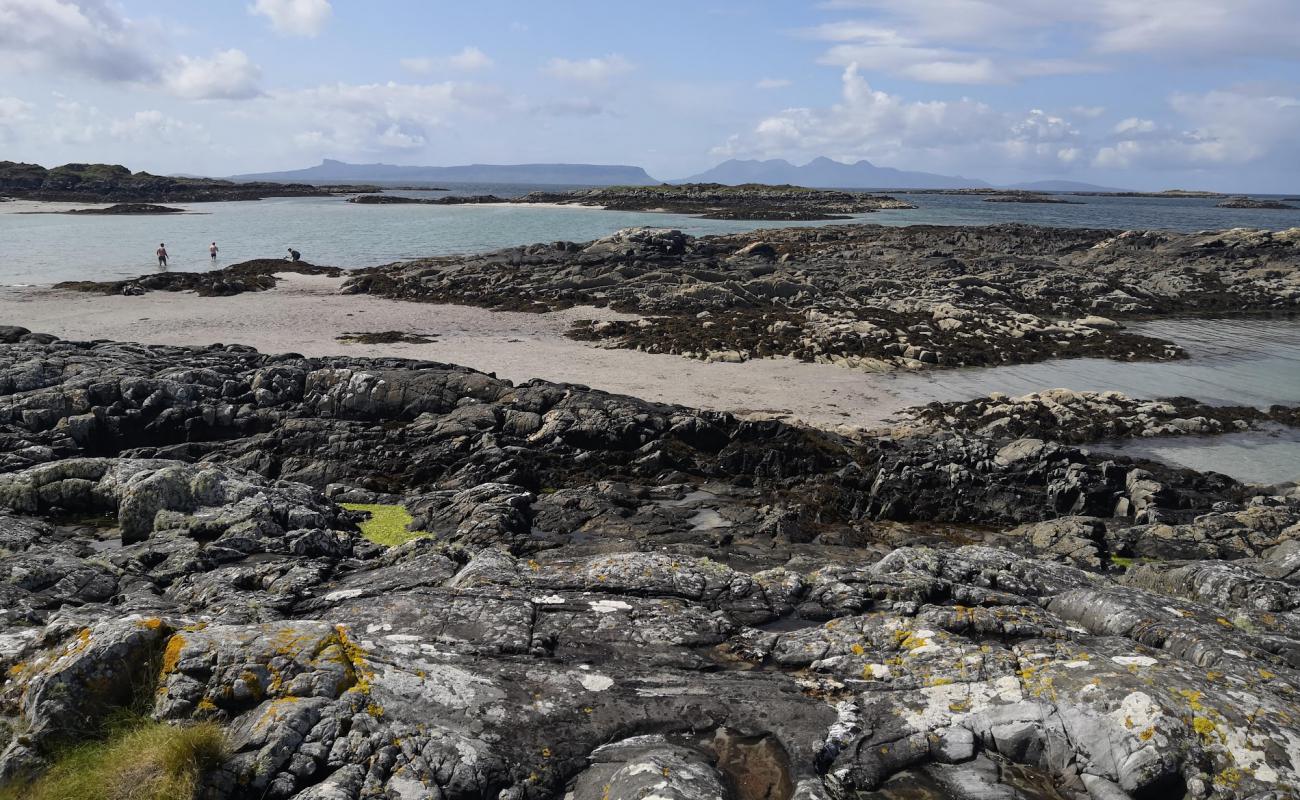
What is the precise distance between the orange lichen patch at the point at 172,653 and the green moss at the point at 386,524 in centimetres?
719

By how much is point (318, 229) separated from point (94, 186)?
272ft

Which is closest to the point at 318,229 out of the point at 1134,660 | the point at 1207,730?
the point at 1134,660

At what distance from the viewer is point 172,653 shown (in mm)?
6199

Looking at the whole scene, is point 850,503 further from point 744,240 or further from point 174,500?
point 744,240

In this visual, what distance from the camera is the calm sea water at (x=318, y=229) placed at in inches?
2275

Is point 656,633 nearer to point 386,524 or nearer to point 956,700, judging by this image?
point 956,700

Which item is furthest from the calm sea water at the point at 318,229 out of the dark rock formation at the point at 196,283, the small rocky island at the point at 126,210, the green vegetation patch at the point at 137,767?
Result: the green vegetation patch at the point at 137,767

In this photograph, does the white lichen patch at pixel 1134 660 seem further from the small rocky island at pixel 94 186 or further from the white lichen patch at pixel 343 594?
the small rocky island at pixel 94 186

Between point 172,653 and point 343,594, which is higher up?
point 172,653

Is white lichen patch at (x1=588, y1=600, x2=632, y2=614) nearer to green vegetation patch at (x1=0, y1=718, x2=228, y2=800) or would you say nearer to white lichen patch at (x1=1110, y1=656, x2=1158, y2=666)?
green vegetation patch at (x1=0, y1=718, x2=228, y2=800)

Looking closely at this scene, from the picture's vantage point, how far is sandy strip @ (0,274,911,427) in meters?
27.2

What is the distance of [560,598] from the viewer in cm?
832

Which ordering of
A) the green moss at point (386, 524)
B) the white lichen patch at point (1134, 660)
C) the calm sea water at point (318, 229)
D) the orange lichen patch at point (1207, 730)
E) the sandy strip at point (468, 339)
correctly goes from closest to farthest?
the orange lichen patch at point (1207, 730) → the white lichen patch at point (1134, 660) → the green moss at point (386, 524) → the sandy strip at point (468, 339) → the calm sea water at point (318, 229)

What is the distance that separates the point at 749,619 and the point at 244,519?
9293 millimetres
